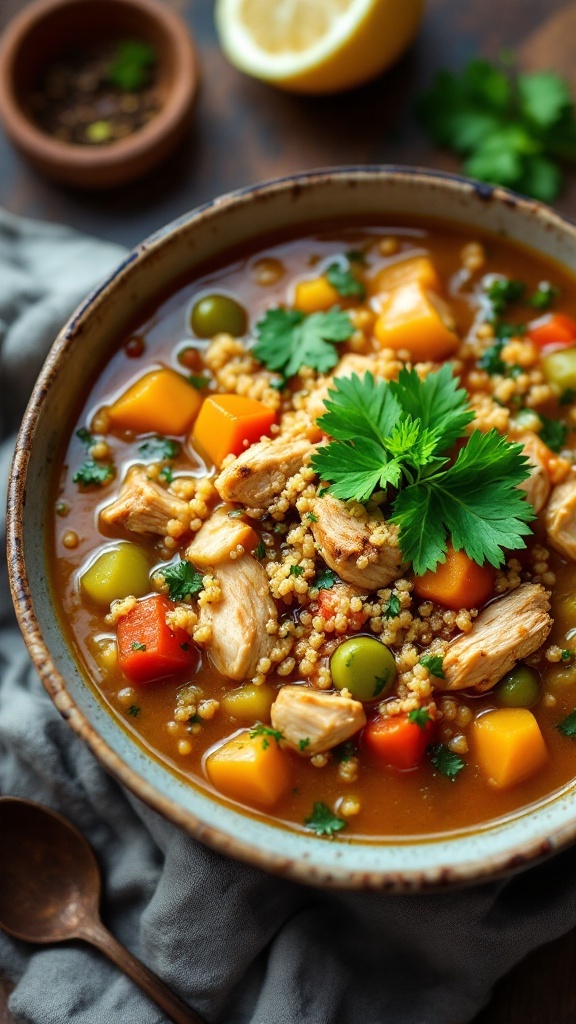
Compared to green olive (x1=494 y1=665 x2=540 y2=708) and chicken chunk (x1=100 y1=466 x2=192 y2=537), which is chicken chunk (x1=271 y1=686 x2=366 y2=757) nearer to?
green olive (x1=494 y1=665 x2=540 y2=708)

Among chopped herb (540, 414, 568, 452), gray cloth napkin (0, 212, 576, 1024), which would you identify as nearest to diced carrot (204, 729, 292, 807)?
gray cloth napkin (0, 212, 576, 1024)

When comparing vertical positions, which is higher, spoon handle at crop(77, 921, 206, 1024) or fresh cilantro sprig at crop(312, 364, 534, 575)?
fresh cilantro sprig at crop(312, 364, 534, 575)

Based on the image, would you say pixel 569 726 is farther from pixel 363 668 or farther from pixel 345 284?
pixel 345 284

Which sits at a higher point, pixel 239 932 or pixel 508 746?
pixel 508 746

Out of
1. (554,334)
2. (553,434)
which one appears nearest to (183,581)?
(553,434)

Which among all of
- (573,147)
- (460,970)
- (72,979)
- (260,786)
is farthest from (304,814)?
(573,147)

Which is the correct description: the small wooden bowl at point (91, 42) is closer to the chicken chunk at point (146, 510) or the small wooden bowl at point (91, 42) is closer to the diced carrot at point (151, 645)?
the chicken chunk at point (146, 510)
